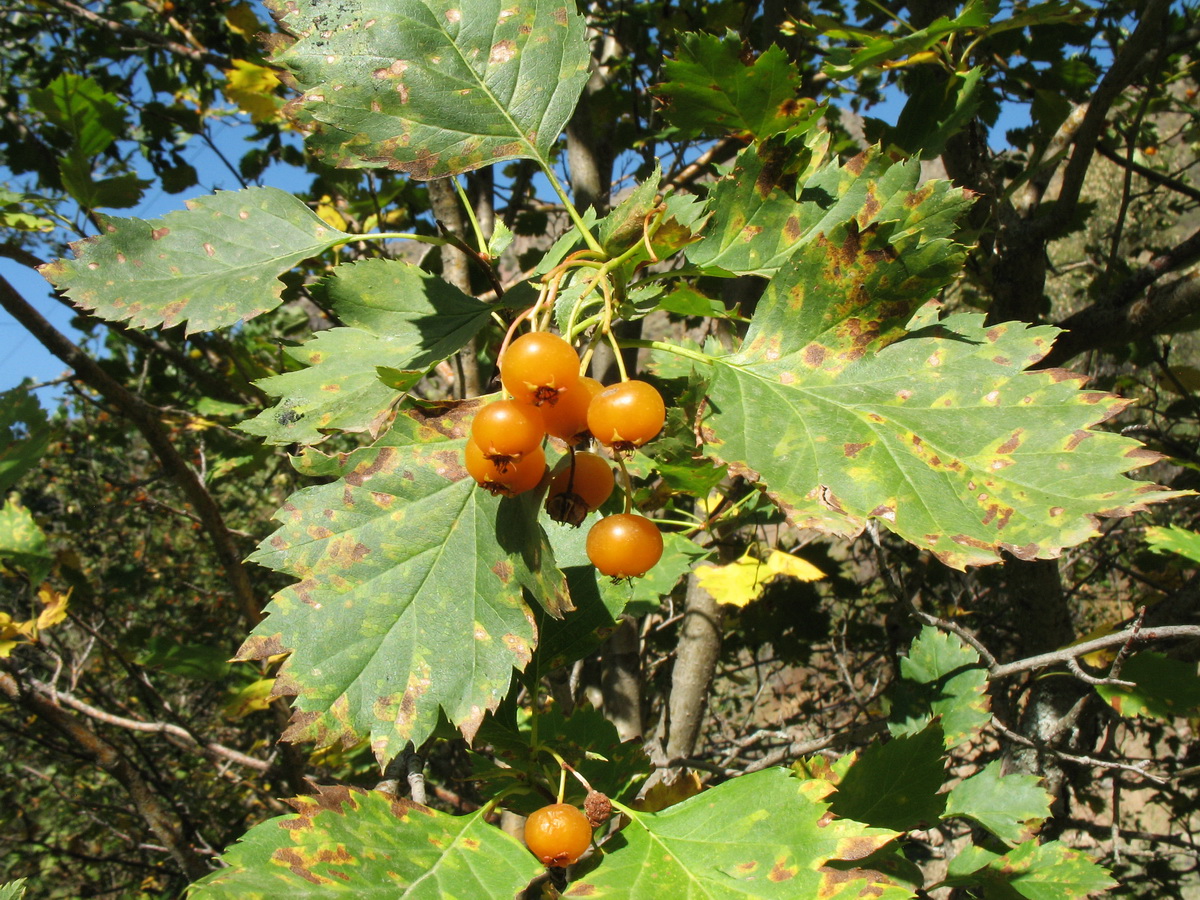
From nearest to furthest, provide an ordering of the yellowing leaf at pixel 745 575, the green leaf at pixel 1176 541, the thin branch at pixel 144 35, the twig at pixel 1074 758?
the twig at pixel 1074 758, the green leaf at pixel 1176 541, the yellowing leaf at pixel 745 575, the thin branch at pixel 144 35

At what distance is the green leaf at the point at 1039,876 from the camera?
66.6 inches

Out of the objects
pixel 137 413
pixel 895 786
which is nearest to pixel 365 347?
pixel 895 786

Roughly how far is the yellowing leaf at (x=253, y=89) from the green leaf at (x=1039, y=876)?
339cm

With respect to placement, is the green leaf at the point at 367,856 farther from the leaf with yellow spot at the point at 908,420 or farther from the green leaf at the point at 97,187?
the green leaf at the point at 97,187

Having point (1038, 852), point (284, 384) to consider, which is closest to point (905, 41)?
point (284, 384)

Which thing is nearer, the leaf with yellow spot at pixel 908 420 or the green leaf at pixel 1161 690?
the leaf with yellow spot at pixel 908 420

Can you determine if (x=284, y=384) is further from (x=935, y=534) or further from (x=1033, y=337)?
(x=1033, y=337)

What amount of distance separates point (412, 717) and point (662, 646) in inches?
114

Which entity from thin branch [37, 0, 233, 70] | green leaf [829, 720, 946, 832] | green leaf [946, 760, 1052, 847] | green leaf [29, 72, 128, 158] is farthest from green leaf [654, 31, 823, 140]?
thin branch [37, 0, 233, 70]

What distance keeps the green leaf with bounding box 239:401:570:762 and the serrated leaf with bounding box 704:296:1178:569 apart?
337 mm

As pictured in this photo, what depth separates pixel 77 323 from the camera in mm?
4086

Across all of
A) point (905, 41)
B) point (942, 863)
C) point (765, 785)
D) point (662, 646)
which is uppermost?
point (905, 41)

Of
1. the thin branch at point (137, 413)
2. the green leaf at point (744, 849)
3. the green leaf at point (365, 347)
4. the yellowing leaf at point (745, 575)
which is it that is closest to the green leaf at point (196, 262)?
the green leaf at point (365, 347)

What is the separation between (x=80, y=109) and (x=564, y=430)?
2.48 metres
